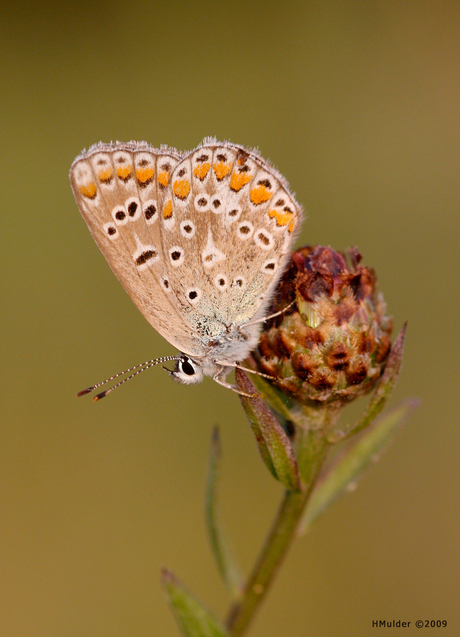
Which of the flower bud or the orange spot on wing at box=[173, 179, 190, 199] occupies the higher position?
the orange spot on wing at box=[173, 179, 190, 199]

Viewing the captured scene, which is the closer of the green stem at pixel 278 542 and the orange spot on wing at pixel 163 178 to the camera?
the green stem at pixel 278 542

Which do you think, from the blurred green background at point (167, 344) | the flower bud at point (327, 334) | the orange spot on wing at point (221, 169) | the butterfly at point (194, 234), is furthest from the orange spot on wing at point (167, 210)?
the blurred green background at point (167, 344)

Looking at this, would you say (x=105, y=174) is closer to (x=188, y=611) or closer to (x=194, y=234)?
(x=194, y=234)

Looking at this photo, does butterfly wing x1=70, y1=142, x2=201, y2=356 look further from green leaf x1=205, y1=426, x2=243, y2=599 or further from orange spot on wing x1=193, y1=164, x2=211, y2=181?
green leaf x1=205, y1=426, x2=243, y2=599

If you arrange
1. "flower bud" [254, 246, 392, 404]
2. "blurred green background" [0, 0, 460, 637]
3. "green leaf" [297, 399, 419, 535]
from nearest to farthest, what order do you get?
1. "flower bud" [254, 246, 392, 404]
2. "green leaf" [297, 399, 419, 535]
3. "blurred green background" [0, 0, 460, 637]

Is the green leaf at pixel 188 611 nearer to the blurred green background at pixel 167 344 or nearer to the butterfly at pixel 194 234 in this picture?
the butterfly at pixel 194 234

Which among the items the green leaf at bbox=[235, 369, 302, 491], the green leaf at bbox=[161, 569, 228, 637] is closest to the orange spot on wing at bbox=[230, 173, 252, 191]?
the green leaf at bbox=[235, 369, 302, 491]
